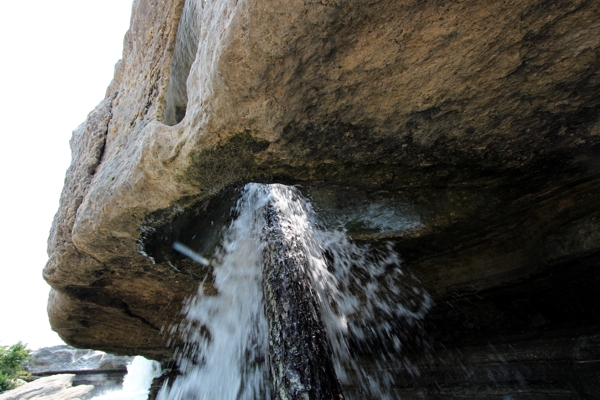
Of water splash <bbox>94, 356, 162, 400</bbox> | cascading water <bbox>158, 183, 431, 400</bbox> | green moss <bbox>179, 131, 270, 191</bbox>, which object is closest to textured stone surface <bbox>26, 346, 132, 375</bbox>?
water splash <bbox>94, 356, 162, 400</bbox>

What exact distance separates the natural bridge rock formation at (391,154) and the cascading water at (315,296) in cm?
24

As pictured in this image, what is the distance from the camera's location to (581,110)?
173cm

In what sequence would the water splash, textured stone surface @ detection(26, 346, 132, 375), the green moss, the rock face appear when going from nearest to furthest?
the green moss, the water splash, the rock face, textured stone surface @ detection(26, 346, 132, 375)

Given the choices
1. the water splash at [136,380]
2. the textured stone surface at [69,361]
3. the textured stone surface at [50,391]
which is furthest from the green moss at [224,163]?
the textured stone surface at [69,361]

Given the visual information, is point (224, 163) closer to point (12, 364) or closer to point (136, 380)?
point (136, 380)

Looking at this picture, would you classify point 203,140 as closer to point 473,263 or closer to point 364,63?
point 364,63

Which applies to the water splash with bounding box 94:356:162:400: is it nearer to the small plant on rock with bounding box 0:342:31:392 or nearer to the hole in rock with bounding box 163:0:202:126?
the small plant on rock with bounding box 0:342:31:392

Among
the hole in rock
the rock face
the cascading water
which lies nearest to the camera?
the hole in rock

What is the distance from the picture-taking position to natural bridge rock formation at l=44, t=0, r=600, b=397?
135 centimetres

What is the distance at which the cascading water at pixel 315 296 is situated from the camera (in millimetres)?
3035

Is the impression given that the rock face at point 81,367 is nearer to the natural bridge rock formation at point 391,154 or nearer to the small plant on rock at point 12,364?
the small plant on rock at point 12,364

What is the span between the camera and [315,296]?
2541 millimetres

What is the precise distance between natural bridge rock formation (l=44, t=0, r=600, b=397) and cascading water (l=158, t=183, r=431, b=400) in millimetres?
242

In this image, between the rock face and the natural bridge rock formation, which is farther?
the rock face
